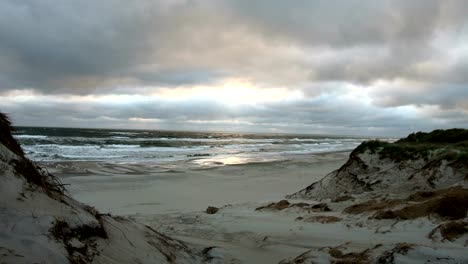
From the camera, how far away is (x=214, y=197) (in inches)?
496

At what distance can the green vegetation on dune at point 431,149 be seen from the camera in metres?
8.20

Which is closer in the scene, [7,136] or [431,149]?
[7,136]

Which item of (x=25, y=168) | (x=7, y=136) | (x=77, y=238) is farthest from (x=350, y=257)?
(x=7, y=136)

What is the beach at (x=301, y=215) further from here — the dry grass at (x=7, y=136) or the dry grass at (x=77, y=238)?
the dry grass at (x=77, y=238)

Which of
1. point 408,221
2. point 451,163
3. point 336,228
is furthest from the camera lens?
point 451,163

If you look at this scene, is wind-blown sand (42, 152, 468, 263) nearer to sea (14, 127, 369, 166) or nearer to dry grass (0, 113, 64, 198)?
dry grass (0, 113, 64, 198)

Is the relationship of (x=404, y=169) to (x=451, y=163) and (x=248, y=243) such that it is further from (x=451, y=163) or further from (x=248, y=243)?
(x=248, y=243)

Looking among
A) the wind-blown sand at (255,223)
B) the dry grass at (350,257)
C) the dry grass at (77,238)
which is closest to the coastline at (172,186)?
the wind-blown sand at (255,223)

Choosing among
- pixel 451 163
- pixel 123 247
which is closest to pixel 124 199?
pixel 123 247

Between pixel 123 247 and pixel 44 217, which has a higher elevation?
pixel 44 217

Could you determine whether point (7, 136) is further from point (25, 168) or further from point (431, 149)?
point (431, 149)

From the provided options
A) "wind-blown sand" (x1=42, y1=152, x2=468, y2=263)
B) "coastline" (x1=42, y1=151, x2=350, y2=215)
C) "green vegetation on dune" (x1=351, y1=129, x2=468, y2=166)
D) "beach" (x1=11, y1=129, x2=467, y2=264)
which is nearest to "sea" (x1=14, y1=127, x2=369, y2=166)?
"coastline" (x1=42, y1=151, x2=350, y2=215)

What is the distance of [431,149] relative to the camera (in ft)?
29.7

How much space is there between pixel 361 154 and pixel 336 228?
191 inches
